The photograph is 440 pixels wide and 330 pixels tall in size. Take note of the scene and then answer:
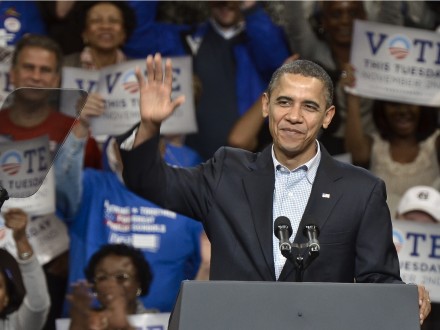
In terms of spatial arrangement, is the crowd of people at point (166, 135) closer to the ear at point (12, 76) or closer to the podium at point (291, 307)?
the ear at point (12, 76)

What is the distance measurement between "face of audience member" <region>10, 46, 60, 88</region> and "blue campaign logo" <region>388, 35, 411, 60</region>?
1778mm

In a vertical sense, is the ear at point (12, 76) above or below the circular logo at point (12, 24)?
below

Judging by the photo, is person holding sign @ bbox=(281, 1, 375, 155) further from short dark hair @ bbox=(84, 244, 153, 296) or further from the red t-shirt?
the red t-shirt

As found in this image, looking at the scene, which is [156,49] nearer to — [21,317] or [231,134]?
[231,134]

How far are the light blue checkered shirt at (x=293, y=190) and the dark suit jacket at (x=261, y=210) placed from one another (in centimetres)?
2

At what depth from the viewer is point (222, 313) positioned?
89.1 inches

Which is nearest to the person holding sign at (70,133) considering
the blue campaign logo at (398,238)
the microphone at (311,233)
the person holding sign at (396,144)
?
the person holding sign at (396,144)

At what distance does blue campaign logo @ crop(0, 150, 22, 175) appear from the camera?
258 cm

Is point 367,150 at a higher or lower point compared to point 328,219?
lower

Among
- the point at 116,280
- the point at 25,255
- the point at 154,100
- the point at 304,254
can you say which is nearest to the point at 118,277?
the point at 116,280

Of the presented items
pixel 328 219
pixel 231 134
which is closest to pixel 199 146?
pixel 231 134

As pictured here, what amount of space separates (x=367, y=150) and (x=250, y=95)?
705 mm

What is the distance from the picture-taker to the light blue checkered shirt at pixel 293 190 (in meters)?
2.82

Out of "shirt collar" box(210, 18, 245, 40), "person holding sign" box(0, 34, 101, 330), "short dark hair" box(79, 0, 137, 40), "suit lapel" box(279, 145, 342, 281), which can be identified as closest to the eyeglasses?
"person holding sign" box(0, 34, 101, 330)
